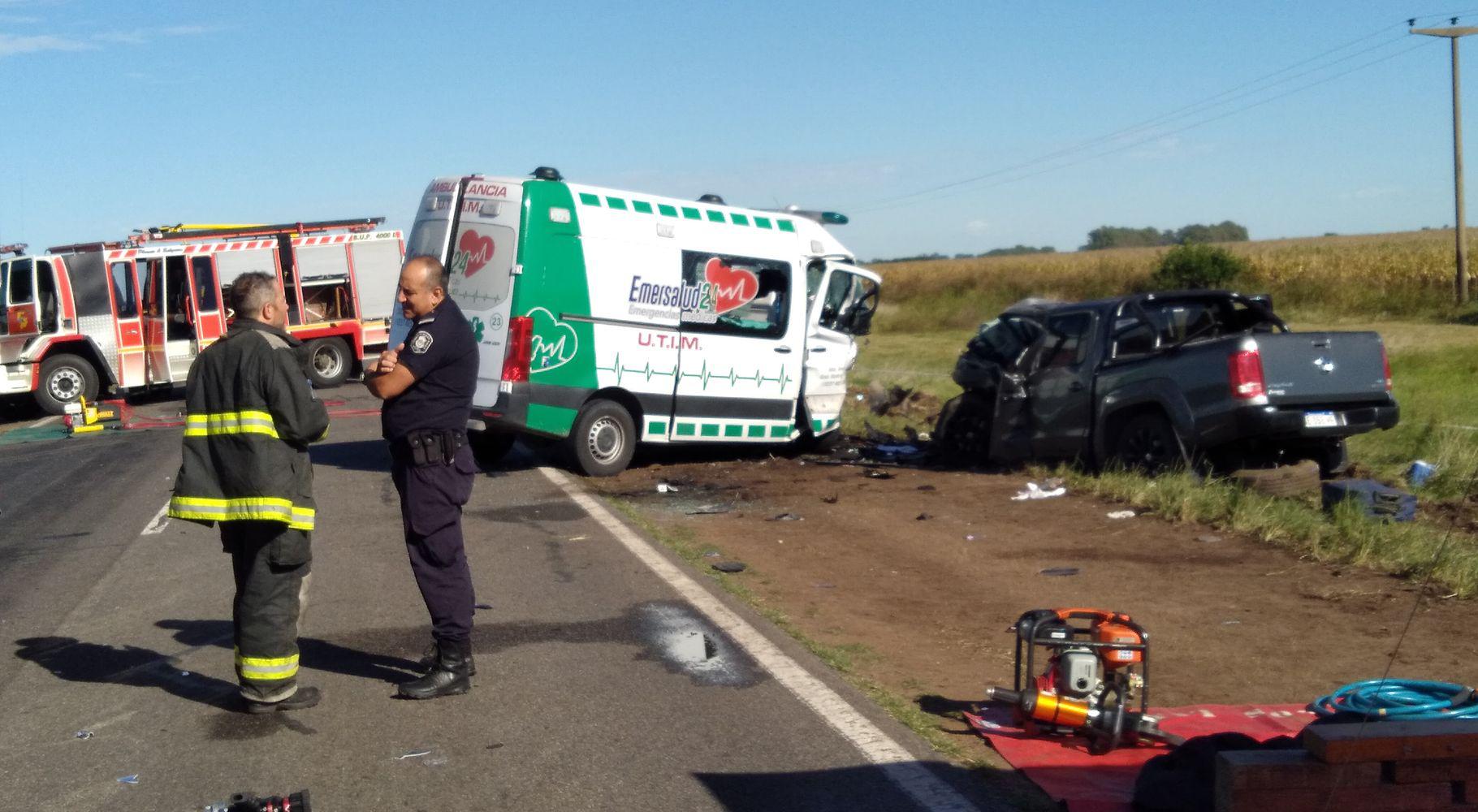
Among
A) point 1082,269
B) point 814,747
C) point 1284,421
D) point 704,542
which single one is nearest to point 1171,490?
point 1284,421

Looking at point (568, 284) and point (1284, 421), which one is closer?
point (1284, 421)

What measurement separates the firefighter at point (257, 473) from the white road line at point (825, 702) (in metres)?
2.10

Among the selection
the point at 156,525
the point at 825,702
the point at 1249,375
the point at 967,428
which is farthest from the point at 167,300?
the point at 825,702

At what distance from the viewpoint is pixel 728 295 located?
1338cm

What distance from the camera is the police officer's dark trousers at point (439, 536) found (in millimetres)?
5715

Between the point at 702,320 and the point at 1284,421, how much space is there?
5.37 m

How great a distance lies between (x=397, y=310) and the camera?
1402cm

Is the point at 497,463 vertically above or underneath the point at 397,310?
underneath

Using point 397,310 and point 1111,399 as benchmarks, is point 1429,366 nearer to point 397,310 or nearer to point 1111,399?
point 1111,399

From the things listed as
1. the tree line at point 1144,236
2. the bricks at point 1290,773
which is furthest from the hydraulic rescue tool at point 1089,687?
the tree line at point 1144,236

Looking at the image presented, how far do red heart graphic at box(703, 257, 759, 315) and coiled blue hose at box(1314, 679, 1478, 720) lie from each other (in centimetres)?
893

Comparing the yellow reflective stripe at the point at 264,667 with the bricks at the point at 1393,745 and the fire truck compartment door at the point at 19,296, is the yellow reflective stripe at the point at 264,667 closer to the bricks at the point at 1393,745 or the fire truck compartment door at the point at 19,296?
the bricks at the point at 1393,745

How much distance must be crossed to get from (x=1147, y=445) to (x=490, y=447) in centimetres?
634

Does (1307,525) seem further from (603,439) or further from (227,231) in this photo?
(227,231)
